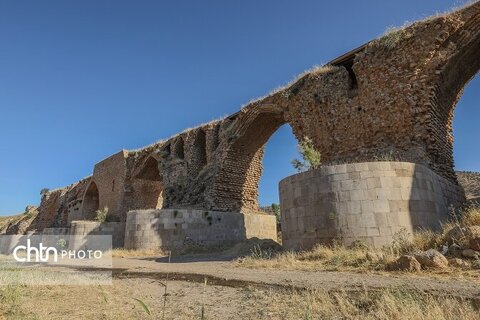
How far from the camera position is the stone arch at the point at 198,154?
889 inches

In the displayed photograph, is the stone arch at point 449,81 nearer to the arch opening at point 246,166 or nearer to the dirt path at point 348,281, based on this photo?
the dirt path at point 348,281

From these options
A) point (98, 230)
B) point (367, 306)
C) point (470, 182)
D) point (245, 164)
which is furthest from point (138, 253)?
point (470, 182)

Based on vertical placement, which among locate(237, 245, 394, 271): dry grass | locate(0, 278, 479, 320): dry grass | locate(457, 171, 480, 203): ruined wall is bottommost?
locate(0, 278, 479, 320): dry grass

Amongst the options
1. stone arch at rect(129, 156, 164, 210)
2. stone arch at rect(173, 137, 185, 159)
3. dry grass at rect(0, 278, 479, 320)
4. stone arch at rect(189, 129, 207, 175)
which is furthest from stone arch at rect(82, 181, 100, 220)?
dry grass at rect(0, 278, 479, 320)

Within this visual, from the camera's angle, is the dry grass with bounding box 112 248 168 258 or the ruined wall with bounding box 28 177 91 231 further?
the ruined wall with bounding box 28 177 91 231

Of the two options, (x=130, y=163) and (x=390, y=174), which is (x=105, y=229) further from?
(x=390, y=174)

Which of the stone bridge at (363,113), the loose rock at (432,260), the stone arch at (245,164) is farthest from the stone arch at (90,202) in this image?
the loose rock at (432,260)

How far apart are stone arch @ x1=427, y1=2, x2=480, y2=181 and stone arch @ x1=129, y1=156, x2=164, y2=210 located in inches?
797

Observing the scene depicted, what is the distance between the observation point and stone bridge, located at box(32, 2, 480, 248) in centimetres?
1170

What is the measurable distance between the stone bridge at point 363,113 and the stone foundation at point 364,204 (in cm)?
306

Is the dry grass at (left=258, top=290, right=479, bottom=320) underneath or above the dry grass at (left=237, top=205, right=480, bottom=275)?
underneath

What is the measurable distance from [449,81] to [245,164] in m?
11.7

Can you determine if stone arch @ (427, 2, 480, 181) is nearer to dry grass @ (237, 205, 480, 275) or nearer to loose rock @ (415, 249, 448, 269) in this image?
dry grass @ (237, 205, 480, 275)

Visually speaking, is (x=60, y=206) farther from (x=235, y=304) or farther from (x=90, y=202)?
(x=235, y=304)
